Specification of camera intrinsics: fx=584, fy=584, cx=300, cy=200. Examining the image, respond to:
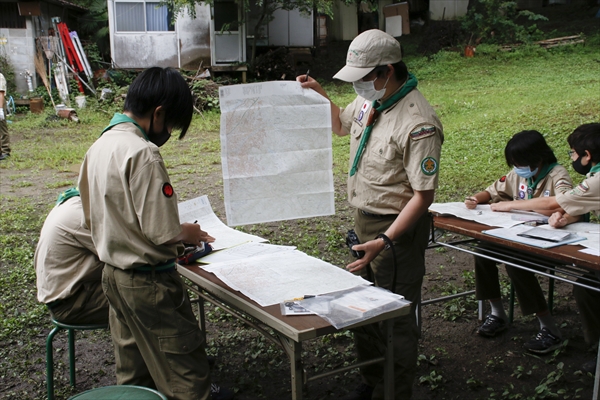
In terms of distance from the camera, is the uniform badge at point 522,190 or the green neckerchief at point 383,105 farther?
the uniform badge at point 522,190

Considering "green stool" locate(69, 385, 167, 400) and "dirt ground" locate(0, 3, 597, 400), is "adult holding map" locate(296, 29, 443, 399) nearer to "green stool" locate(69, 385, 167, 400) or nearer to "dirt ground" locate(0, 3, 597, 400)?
"dirt ground" locate(0, 3, 597, 400)

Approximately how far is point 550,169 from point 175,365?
2.52 meters

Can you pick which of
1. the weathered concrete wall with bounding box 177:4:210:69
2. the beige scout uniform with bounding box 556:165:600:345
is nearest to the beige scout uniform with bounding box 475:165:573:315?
the beige scout uniform with bounding box 556:165:600:345

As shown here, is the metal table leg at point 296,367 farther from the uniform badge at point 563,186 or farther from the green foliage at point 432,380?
the uniform badge at point 563,186

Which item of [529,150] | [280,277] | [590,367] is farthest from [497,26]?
[280,277]

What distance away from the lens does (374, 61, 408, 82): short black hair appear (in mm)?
2578

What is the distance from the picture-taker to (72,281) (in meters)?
2.85

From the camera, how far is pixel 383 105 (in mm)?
2678

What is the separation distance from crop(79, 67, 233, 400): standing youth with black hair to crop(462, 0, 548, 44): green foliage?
16857 millimetres

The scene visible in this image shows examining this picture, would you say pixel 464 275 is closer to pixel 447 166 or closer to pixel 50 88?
pixel 447 166

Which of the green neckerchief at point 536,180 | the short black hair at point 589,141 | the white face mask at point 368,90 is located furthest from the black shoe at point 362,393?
the short black hair at point 589,141

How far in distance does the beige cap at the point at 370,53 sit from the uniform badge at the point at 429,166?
1.50 ft

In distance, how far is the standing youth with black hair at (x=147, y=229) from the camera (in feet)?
6.89

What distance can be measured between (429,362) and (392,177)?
4.59 feet
